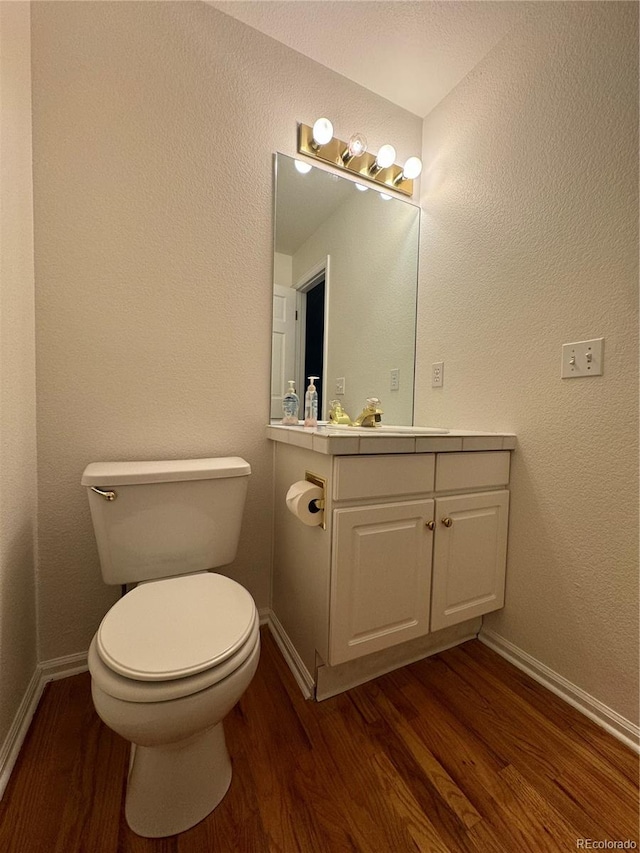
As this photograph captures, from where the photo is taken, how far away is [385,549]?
1110 millimetres

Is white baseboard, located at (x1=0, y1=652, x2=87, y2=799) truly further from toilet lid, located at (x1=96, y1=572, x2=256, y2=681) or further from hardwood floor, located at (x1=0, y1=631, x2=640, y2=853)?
toilet lid, located at (x1=96, y1=572, x2=256, y2=681)

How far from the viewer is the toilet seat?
0.70 metres

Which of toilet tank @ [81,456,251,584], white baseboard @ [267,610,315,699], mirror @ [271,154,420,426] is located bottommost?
white baseboard @ [267,610,315,699]

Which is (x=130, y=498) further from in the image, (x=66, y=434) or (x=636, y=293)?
(x=636, y=293)

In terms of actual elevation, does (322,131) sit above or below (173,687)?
above

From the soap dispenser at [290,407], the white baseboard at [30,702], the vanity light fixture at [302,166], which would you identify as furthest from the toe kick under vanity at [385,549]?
the vanity light fixture at [302,166]

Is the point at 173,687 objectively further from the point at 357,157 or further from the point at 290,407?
the point at 357,157

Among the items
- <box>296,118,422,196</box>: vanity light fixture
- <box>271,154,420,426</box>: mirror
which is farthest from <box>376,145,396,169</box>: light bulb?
<box>271,154,420,426</box>: mirror

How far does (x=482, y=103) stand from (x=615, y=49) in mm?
515

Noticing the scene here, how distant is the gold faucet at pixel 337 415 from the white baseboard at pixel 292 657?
0.89 meters

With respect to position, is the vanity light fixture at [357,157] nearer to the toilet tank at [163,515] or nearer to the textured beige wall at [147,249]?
the textured beige wall at [147,249]

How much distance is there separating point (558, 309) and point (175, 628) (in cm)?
147

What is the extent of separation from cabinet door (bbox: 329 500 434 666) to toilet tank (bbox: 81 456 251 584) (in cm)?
41

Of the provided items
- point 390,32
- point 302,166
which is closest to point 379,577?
point 302,166
